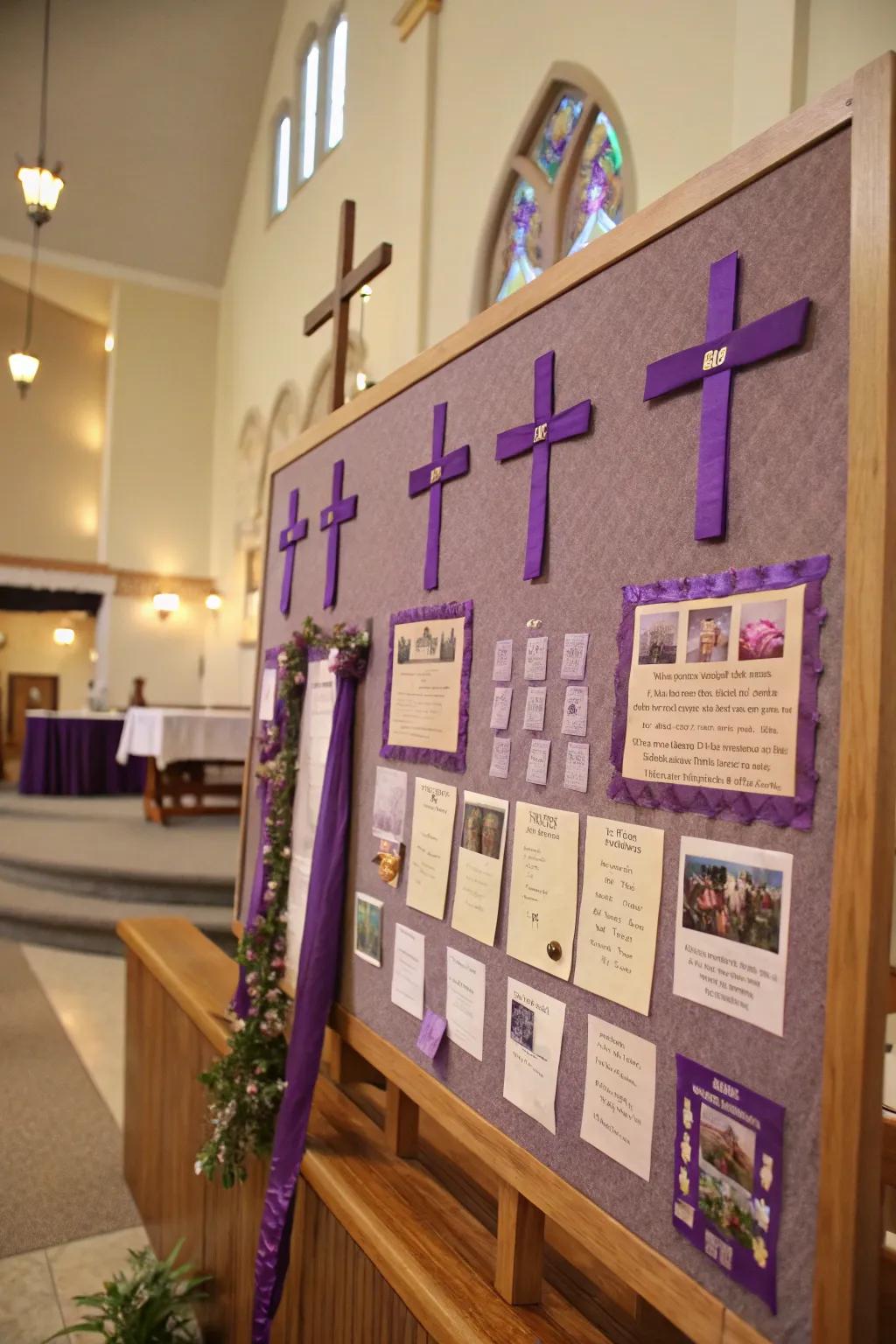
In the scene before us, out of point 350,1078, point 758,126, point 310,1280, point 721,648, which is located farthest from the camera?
point 758,126

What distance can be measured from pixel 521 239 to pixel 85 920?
5094 mm

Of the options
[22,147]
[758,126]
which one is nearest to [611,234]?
[758,126]

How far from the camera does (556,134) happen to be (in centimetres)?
607

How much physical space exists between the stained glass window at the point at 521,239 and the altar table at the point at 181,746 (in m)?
3.65

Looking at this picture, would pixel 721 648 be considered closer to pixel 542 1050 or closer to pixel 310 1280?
pixel 542 1050

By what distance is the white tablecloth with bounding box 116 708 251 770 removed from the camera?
24.0 ft

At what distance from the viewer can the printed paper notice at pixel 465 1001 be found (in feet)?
4.14

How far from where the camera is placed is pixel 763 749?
85 cm

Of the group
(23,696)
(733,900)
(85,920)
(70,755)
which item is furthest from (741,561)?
(23,696)

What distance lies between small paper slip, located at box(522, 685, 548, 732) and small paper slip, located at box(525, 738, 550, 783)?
0.02 meters

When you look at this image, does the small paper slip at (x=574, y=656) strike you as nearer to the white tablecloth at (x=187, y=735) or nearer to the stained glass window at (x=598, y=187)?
the stained glass window at (x=598, y=187)

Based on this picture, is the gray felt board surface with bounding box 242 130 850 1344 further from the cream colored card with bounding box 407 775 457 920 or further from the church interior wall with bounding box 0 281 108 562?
the church interior wall with bounding box 0 281 108 562

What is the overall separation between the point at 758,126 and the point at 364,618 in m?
3.46

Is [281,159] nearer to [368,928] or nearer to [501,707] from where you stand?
[368,928]
